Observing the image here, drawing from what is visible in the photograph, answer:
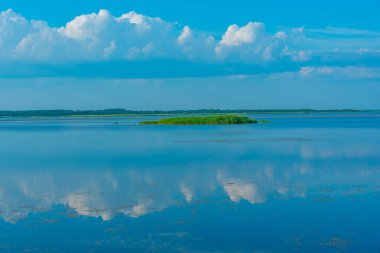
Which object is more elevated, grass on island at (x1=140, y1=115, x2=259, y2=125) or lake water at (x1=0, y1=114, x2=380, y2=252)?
grass on island at (x1=140, y1=115, x2=259, y2=125)

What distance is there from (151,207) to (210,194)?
7.35 ft

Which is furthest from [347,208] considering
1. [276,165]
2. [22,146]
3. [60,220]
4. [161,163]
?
[22,146]

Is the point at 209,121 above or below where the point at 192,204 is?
above

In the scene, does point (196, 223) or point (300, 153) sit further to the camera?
point (300, 153)

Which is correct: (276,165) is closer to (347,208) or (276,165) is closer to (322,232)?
(347,208)

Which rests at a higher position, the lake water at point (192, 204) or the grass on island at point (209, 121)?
the grass on island at point (209, 121)

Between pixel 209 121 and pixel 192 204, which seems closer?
Answer: pixel 192 204

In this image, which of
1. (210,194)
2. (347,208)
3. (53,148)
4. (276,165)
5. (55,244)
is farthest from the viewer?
(53,148)

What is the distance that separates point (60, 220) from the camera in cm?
1171

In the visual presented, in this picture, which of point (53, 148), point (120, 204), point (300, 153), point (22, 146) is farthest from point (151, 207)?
point (22, 146)

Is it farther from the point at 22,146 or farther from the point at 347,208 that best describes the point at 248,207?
the point at 22,146

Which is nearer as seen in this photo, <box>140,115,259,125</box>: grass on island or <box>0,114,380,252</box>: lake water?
<box>0,114,380,252</box>: lake water

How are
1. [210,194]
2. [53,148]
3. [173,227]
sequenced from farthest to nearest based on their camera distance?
[53,148], [210,194], [173,227]

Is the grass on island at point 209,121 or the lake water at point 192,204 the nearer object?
the lake water at point 192,204
